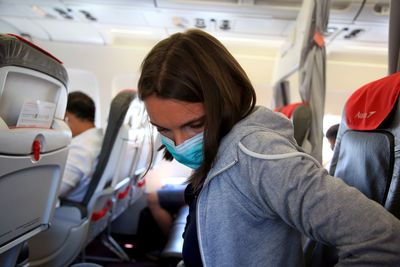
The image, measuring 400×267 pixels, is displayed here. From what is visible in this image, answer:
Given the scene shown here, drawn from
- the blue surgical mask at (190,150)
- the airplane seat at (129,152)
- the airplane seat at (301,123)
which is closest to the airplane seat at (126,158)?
the airplane seat at (129,152)

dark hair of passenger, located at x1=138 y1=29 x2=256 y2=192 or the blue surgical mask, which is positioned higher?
dark hair of passenger, located at x1=138 y1=29 x2=256 y2=192

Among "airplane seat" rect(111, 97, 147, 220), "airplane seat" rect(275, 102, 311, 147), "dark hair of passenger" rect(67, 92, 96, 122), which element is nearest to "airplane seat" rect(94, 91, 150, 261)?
"airplane seat" rect(111, 97, 147, 220)

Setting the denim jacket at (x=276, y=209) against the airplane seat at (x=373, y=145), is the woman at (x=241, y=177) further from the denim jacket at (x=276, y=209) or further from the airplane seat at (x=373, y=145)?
the airplane seat at (x=373, y=145)

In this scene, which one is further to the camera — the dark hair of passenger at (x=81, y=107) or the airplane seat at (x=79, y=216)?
the dark hair of passenger at (x=81, y=107)

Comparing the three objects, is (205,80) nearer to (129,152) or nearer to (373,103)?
(373,103)

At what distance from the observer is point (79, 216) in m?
2.38

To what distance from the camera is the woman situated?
2.09 feet

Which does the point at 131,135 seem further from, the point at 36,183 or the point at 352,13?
the point at 352,13

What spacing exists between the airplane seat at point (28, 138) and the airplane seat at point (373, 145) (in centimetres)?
108

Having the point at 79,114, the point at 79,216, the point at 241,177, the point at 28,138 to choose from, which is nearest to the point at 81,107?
the point at 79,114

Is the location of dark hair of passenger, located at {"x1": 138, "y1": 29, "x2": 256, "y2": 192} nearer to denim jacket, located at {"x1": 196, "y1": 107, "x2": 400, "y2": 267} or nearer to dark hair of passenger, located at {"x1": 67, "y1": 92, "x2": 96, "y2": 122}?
denim jacket, located at {"x1": 196, "y1": 107, "x2": 400, "y2": 267}

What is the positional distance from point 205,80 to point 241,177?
258mm

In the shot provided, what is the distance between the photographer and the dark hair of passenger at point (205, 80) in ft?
2.78

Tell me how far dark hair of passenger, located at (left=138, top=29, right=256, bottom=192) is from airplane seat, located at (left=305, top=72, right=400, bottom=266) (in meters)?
0.36
